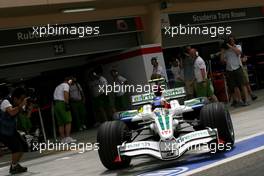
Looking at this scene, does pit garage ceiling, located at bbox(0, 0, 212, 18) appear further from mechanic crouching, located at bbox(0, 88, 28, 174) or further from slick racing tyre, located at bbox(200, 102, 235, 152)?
slick racing tyre, located at bbox(200, 102, 235, 152)

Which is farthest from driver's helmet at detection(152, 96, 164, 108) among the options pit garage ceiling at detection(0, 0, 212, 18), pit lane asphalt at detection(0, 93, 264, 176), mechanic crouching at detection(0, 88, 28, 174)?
pit garage ceiling at detection(0, 0, 212, 18)

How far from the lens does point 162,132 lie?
29.2 feet

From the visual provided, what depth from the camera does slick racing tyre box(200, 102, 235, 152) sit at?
358 inches

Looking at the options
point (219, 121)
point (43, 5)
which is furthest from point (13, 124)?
point (43, 5)

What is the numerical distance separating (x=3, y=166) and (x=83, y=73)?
8204mm

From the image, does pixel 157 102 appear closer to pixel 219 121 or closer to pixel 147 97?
pixel 147 97

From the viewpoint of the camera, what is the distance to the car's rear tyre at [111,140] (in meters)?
→ 9.23

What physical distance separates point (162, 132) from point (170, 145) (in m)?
0.26

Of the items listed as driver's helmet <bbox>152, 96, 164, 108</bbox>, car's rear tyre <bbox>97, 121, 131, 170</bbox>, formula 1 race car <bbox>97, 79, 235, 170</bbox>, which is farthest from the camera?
driver's helmet <bbox>152, 96, 164, 108</bbox>

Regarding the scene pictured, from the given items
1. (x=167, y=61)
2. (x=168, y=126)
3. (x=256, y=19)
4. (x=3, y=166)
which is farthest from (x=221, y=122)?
(x=256, y=19)

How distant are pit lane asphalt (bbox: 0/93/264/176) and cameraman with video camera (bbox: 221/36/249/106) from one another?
1.58 m

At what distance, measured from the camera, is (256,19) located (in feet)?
78.0

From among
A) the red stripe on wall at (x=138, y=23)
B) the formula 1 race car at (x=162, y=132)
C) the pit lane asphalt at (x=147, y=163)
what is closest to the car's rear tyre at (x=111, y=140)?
the formula 1 race car at (x=162, y=132)

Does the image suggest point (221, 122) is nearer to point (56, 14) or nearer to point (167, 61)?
point (56, 14)
